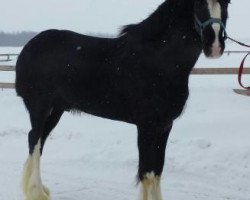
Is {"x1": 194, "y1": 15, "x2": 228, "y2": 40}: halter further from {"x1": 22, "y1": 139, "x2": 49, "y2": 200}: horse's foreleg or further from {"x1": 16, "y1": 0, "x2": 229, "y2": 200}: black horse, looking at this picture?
{"x1": 22, "y1": 139, "x2": 49, "y2": 200}: horse's foreleg

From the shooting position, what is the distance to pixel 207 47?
145 inches

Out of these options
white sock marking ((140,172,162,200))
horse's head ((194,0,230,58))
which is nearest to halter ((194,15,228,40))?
horse's head ((194,0,230,58))

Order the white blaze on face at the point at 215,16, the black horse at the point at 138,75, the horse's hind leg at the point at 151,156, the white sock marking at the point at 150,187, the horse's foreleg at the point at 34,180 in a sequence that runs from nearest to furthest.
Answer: the white blaze on face at the point at 215,16
the black horse at the point at 138,75
the horse's hind leg at the point at 151,156
the white sock marking at the point at 150,187
the horse's foreleg at the point at 34,180

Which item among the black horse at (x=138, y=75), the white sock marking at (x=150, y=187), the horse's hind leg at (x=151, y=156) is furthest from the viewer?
the white sock marking at (x=150, y=187)

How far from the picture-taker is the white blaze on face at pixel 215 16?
3635mm

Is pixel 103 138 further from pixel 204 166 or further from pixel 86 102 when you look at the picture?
pixel 86 102

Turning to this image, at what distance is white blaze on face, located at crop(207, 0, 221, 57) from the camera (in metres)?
3.63

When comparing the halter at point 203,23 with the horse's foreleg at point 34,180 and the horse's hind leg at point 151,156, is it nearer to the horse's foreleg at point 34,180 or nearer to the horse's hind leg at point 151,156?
the horse's hind leg at point 151,156

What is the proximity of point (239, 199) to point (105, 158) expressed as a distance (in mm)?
2423

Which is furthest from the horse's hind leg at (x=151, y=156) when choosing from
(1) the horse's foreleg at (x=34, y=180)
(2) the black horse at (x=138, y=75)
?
(1) the horse's foreleg at (x=34, y=180)

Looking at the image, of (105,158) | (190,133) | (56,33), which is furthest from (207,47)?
(190,133)

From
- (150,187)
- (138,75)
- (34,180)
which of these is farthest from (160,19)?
(34,180)

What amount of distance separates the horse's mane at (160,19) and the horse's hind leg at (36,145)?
129 centimetres

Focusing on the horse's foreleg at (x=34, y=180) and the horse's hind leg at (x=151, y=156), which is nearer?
the horse's hind leg at (x=151, y=156)
